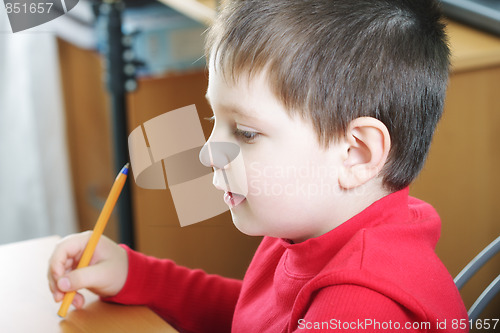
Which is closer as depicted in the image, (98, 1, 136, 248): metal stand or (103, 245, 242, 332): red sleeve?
(103, 245, 242, 332): red sleeve

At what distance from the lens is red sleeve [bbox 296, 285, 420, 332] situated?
48 cm

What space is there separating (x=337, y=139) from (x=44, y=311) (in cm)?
35

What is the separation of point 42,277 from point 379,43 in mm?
468

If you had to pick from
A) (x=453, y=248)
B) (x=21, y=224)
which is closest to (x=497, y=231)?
(x=453, y=248)

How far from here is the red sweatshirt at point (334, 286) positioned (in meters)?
0.49

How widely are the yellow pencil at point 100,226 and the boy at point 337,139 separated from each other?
0.06 feet

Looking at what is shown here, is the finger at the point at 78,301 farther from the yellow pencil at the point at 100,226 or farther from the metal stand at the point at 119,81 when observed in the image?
the metal stand at the point at 119,81

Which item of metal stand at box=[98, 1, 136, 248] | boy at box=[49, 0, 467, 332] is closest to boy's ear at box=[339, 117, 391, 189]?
boy at box=[49, 0, 467, 332]

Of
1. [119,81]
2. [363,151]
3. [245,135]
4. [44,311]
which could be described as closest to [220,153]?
[245,135]

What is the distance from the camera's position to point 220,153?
57 cm

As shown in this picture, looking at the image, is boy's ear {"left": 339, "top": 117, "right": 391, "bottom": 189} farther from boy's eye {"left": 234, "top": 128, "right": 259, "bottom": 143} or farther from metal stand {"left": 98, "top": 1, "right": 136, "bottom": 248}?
metal stand {"left": 98, "top": 1, "right": 136, "bottom": 248}

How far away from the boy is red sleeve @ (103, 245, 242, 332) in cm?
14

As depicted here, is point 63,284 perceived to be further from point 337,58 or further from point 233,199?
point 337,58

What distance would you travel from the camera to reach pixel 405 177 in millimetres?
602
